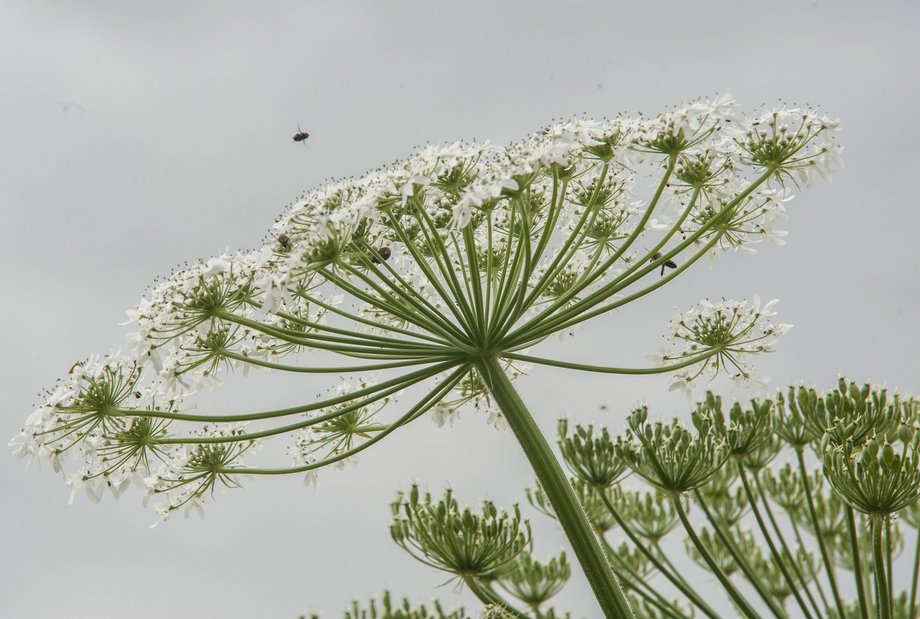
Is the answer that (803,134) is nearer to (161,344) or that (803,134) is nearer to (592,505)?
(161,344)

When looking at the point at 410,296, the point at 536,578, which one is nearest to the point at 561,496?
the point at 410,296

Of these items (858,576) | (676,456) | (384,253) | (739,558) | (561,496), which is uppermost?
(384,253)

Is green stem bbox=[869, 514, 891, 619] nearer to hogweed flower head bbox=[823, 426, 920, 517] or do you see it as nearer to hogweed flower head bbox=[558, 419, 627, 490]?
hogweed flower head bbox=[823, 426, 920, 517]

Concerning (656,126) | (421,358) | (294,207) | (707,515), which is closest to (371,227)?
(294,207)

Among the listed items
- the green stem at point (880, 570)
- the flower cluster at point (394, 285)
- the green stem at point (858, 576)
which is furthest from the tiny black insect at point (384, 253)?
the green stem at point (858, 576)

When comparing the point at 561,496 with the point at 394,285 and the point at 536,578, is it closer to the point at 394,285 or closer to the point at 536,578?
the point at 394,285

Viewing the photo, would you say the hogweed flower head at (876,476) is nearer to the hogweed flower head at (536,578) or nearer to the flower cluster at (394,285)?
the flower cluster at (394,285)

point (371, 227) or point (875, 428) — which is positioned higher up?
point (371, 227)
